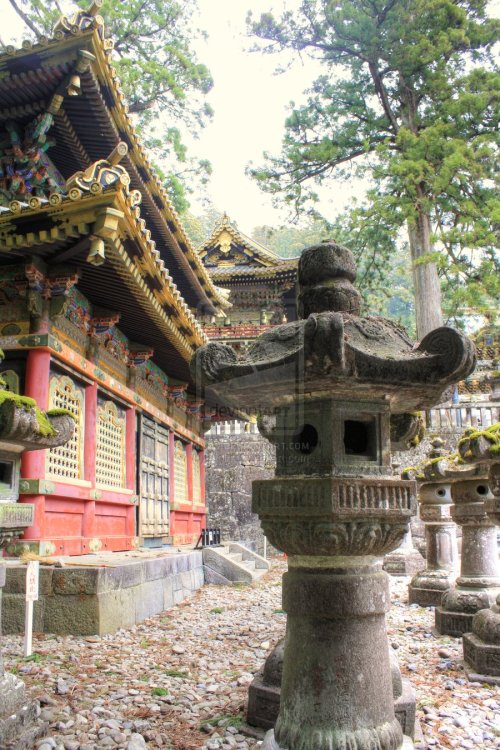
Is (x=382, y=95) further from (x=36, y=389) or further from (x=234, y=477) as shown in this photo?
(x=36, y=389)

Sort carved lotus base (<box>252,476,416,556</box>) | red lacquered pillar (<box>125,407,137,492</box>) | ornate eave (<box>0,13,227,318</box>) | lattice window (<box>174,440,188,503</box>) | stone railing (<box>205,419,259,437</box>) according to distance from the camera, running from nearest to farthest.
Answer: carved lotus base (<box>252,476,416,556</box>), ornate eave (<box>0,13,227,318</box>), red lacquered pillar (<box>125,407,137,492</box>), lattice window (<box>174,440,188,503</box>), stone railing (<box>205,419,259,437</box>)

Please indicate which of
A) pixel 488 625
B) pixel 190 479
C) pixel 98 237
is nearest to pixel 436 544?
pixel 488 625

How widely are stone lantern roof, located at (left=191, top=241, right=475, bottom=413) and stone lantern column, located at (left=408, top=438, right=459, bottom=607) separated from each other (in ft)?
16.6

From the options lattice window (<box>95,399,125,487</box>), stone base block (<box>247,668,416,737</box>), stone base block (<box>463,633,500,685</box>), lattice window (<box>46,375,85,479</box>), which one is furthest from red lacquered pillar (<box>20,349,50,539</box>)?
stone base block (<box>463,633,500,685</box>)

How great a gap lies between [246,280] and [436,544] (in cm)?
1604

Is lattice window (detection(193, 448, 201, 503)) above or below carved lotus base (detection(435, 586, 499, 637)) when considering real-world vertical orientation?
above

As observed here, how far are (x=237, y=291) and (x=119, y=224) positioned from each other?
57.0 ft

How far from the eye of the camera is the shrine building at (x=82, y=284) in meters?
6.11

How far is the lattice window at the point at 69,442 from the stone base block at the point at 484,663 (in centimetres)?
494

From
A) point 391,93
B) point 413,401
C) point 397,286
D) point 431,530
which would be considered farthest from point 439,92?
point 397,286

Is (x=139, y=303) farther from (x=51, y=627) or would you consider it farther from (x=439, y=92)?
(x=439, y=92)

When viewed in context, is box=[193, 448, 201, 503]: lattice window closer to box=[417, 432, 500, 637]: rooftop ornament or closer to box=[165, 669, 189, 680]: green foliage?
box=[417, 432, 500, 637]: rooftop ornament

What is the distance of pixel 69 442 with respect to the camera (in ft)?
25.5

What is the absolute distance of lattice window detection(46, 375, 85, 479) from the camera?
7135mm
